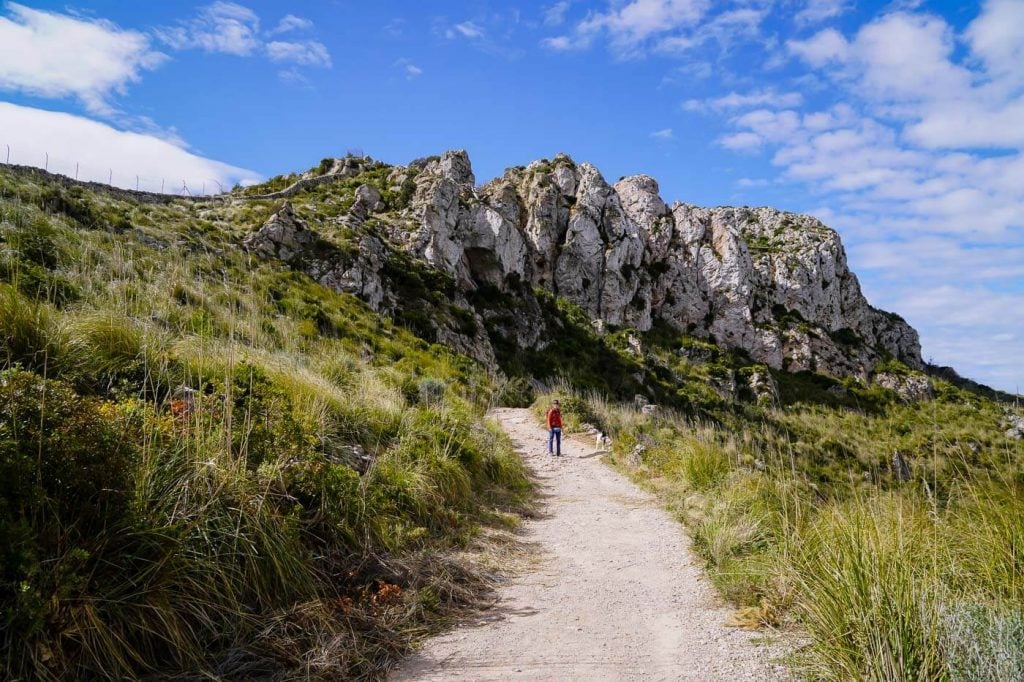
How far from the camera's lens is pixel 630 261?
46438 mm

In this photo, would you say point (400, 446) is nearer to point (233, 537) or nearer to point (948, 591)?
point (233, 537)

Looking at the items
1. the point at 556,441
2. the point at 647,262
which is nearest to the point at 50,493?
the point at 556,441

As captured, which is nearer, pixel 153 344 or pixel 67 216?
pixel 153 344

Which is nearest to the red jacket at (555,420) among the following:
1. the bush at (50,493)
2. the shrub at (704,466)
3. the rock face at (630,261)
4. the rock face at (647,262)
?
the shrub at (704,466)

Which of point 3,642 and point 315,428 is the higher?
point 315,428

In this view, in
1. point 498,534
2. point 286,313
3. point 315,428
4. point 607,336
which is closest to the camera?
point 315,428

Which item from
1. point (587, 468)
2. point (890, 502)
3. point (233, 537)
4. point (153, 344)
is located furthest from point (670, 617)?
point (587, 468)

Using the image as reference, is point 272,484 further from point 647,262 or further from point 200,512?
point 647,262

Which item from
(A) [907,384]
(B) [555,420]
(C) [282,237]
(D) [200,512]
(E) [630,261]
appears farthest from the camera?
(E) [630,261]

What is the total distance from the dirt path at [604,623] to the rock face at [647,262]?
29.9 meters

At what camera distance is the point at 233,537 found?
11.5 feet

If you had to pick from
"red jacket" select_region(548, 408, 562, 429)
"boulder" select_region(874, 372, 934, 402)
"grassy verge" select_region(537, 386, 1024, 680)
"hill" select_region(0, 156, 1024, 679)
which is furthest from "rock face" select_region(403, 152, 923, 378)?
"grassy verge" select_region(537, 386, 1024, 680)

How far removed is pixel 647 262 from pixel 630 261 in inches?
107

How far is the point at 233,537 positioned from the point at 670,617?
3.41 meters
